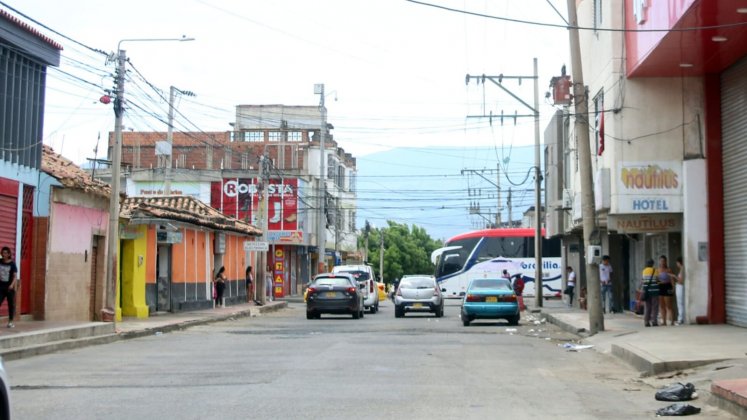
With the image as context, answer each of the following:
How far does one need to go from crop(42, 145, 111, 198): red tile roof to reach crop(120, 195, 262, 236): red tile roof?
2.01 meters

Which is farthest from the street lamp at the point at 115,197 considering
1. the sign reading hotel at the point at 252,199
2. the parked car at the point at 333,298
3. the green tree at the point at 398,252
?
the green tree at the point at 398,252

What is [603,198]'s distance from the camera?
2439 cm

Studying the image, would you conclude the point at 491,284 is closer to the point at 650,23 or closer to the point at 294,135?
the point at 650,23

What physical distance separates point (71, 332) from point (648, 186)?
1422 centimetres

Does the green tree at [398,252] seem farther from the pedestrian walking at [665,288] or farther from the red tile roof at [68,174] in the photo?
the pedestrian walking at [665,288]

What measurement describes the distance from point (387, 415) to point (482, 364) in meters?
6.16

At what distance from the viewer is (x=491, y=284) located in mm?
29234

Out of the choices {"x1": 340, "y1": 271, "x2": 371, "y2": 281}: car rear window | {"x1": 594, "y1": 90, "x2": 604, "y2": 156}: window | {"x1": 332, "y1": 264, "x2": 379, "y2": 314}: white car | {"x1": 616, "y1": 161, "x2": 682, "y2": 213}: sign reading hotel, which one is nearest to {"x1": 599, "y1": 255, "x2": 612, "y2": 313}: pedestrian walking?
{"x1": 594, "y1": 90, "x2": 604, "y2": 156}: window

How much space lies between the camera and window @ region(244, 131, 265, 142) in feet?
270

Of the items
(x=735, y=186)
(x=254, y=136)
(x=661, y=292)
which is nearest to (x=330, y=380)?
(x=661, y=292)

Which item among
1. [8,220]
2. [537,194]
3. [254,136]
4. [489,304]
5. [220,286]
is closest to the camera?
[8,220]

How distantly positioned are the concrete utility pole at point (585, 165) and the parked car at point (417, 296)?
11.2 meters

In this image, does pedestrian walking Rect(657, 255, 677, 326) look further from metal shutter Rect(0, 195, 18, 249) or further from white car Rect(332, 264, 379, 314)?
white car Rect(332, 264, 379, 314)

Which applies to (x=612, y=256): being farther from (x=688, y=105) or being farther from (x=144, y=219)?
(x=144, y=219)
